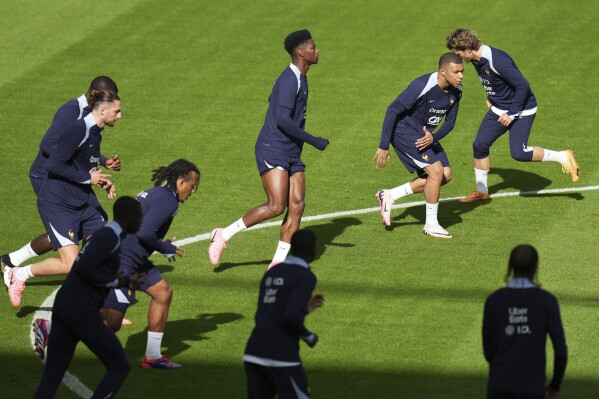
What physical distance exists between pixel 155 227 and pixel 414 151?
5075 millimetres

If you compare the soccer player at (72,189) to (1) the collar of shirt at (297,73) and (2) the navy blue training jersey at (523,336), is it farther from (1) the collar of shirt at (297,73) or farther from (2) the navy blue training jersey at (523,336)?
(2) the navy blue training jersey at (523,336)

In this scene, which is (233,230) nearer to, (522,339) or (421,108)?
(421,108)

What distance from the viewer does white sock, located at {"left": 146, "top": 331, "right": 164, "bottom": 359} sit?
11570 millimetres

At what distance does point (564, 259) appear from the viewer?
47.9 feet

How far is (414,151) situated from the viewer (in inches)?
619

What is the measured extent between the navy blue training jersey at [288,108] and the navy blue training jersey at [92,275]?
4.44 meters

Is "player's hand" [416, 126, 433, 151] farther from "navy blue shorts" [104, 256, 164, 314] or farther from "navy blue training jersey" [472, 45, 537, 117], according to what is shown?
"navy blue shorts" [104, 256, 164, 314]

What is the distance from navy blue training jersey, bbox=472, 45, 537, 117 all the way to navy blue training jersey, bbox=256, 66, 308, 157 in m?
3.12

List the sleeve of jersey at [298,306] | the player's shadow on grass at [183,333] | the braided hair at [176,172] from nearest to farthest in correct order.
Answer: the sleeve of jersey at [298,306] < the braided hair at [176,172] < the player's shadow on grass at [183,333]

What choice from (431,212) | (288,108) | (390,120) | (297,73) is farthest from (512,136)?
(288,108)

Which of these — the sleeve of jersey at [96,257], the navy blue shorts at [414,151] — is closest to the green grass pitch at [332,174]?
the navy blue shorts at [414,151]

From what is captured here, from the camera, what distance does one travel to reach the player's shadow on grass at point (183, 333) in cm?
1225

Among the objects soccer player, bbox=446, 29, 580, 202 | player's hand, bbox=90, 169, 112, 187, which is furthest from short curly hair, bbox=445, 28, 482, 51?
player's hand, bbox=90, 169, 112, 187

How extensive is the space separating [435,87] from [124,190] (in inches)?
183
